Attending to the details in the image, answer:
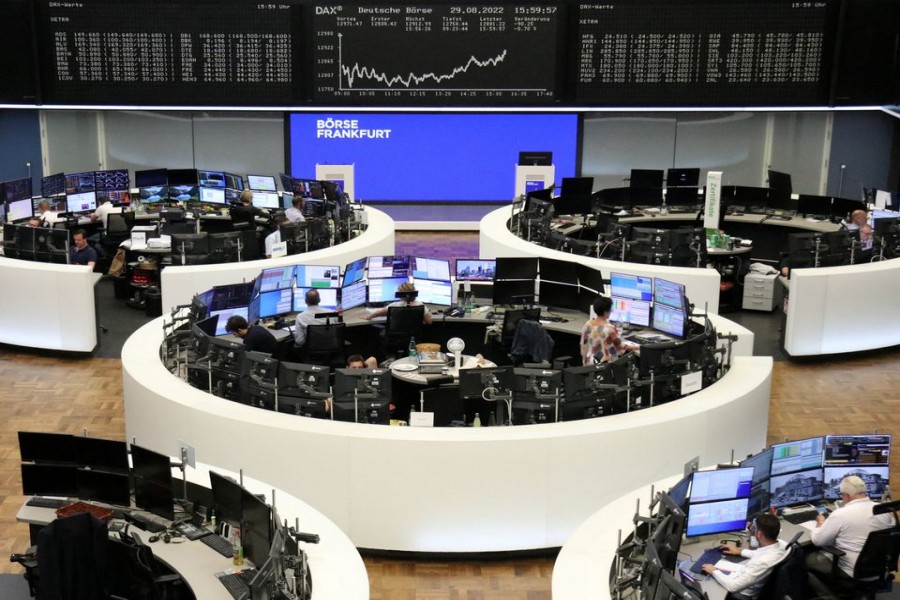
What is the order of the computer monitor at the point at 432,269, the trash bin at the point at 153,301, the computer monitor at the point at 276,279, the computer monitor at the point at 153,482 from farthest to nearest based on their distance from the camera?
the trash bin at the point at 153,301 → the computer monitor at the point at 432,269 → the computer monitor at the point at 276,279 → the computer monitor at the point at 153,482

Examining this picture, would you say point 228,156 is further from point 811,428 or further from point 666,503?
point 666,503

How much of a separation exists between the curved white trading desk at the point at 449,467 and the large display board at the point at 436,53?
30.4 feet

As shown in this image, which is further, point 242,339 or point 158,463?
point 242,339

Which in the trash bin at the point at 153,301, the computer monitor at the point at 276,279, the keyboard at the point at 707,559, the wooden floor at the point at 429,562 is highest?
the computer monitor at the point at 276,279

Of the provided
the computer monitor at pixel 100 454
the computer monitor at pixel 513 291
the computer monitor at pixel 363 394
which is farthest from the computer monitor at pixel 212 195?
the computer monitor at pixel 100 454

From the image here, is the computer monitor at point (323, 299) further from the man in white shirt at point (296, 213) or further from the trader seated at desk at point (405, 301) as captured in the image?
the man in white shirt at point (296, 213)

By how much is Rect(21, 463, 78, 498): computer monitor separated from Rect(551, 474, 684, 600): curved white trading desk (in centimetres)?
309

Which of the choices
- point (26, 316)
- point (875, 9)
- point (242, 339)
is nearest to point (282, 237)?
point (26, 316)

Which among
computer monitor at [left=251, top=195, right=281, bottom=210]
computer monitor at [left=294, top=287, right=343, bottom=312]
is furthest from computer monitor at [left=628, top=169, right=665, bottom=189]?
computer monitor at [left=294, top=287, right=343, bottom=312]

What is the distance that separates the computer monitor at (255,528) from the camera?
6020 mm

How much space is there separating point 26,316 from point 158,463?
19.9 feet

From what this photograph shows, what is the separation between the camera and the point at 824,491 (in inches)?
279

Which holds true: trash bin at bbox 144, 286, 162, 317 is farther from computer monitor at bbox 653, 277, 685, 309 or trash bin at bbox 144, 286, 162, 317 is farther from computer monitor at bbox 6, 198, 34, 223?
computer monitor at bbox 653, 277, 685, 309

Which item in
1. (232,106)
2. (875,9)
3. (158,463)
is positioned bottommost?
(158,463)
